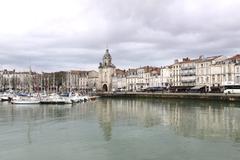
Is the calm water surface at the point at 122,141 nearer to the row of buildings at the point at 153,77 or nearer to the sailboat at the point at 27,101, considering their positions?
the sailboat at the point at 27,101

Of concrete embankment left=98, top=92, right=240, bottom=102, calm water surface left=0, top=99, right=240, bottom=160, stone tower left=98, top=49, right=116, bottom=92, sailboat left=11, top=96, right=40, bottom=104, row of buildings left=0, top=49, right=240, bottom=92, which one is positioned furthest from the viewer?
stone tower left=98, top=49, right=116, bottom=92

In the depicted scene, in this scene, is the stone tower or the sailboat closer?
the sailboat

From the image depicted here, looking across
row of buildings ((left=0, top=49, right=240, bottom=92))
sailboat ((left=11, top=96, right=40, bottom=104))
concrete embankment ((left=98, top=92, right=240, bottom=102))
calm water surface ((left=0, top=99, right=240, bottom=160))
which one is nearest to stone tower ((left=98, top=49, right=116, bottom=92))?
row of buildings ((left=0, top=49, right=240, bottom=92))

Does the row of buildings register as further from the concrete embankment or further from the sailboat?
the sailboat

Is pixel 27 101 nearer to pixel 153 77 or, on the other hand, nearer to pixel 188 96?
pixel 188 96

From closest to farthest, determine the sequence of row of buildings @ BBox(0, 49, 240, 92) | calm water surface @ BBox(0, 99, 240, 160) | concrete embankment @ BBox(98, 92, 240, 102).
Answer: calm water surface @ BBox(0, 99, 240, 160) < concrete embankment @ BBox(98, 92, 240, 102) < row of buildings @ BBox(0, 49, 240, 92)

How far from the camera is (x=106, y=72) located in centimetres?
11794

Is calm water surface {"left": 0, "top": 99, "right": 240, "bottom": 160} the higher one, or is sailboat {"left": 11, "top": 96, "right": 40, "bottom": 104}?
sailboat {"left": 11, "top": 96, "right": 40, "bottom": 104}

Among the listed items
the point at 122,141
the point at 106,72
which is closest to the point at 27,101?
the point at 122,141

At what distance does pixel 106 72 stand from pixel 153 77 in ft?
64.7

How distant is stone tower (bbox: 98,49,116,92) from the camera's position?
118 metres

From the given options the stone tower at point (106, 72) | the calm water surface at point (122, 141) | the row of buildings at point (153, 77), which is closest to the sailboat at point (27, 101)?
the row of buildings at point (153, 77)

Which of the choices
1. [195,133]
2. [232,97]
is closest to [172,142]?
[195,133]

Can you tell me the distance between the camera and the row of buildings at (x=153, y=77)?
7600cm
